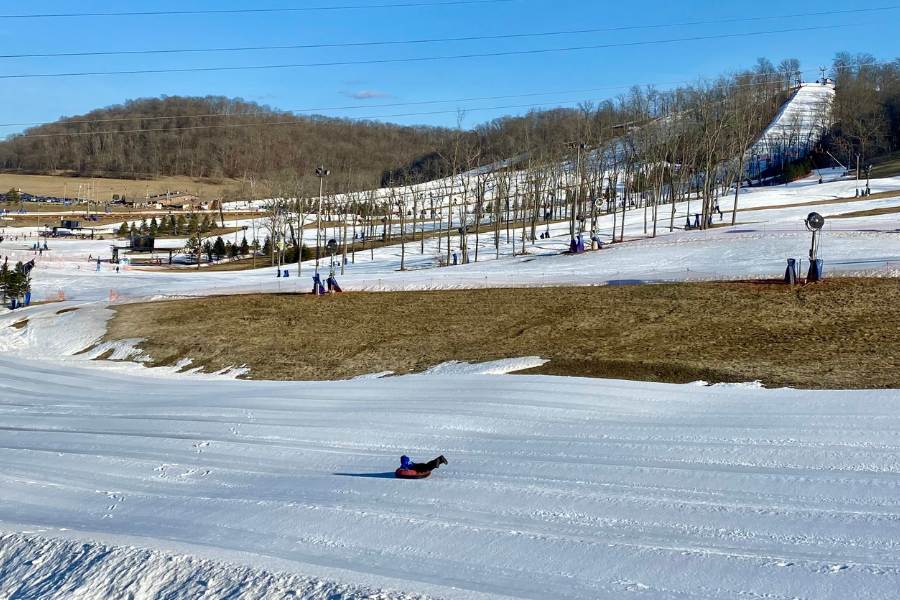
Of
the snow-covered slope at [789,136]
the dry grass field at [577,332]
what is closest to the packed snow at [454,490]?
the dry grass field at [577,332]

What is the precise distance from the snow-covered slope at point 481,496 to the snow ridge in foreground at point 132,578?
0.7 inches

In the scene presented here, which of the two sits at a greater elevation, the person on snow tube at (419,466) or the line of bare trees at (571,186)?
the line of bare trees at (571,186)

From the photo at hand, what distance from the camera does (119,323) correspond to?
3077 cm

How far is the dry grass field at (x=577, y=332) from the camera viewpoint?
17266 mm

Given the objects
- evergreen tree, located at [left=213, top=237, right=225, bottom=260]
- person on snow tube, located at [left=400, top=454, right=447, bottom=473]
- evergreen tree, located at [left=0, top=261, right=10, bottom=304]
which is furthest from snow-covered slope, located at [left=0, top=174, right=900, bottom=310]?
person on snow tube, located at [left=400, top=454, right=447, bottom=473]

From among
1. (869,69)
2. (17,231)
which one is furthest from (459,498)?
(869,69)

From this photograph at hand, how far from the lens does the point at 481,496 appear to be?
8.66 m

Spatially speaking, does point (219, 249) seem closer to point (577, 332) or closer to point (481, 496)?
point (577, 332)

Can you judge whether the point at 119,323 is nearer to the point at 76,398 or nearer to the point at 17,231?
the point at 76,398

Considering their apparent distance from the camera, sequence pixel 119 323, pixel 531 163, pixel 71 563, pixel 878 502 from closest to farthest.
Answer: pixel 71 563 < pixel 878 502 < pixel 119 323 < pixel 531 163

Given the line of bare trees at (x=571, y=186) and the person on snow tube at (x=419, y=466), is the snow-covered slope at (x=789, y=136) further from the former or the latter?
the person on snow tube at (x=419, y=466)

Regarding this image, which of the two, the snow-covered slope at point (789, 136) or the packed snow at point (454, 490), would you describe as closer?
the packed snow at point (454, 490)

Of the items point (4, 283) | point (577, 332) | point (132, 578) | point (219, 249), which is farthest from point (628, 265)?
point (219, 249)

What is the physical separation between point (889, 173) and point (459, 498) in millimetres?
102643
